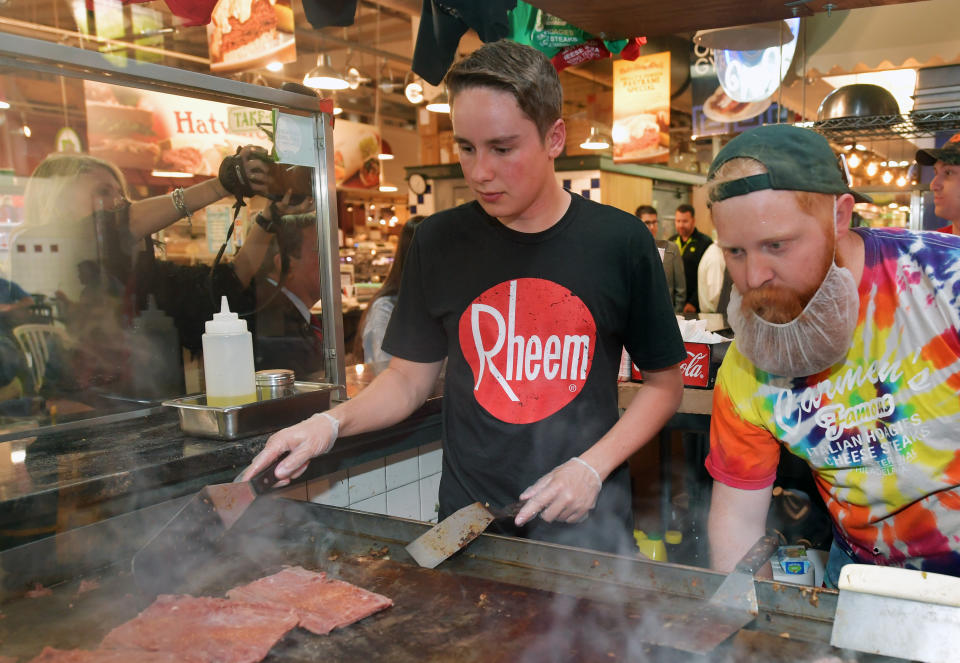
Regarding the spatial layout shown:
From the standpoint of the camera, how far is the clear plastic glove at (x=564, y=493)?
60.6 inches

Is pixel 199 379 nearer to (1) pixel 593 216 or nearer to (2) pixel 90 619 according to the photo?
(2) pixel 90 619

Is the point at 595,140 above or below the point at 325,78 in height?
below

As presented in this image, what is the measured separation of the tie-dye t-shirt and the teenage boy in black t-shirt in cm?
31

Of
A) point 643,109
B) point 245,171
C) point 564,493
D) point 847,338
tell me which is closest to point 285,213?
point 245,171

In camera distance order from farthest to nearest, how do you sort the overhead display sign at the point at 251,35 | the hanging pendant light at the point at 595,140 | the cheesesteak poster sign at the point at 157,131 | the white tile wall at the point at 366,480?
1. the hanging pendant light at the point at 595,140
2. the overhead display sign at the point at 251,35
3. the cheesesteak poster sign at the point at 157,131
4. the white tile wall at the point at 366,480

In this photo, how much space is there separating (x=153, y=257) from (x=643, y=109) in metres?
7.06

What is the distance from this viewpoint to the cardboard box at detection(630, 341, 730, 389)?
9.81 ft

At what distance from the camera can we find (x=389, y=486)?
2518 mm

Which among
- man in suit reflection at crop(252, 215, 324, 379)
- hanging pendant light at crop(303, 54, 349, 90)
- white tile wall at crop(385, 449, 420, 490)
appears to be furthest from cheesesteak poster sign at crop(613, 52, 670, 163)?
white tile wall at crop(385, 449, 420, 490)

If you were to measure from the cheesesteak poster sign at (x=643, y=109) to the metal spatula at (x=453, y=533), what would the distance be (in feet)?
24.6

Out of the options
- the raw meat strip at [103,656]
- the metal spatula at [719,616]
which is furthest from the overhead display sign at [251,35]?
the metal spatula at [719,616]

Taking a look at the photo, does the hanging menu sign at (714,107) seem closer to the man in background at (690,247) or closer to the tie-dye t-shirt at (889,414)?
the man in background at (690,247)

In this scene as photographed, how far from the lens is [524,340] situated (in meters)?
1.83

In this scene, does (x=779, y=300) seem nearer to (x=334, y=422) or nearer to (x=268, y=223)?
(x=334, y=422)
